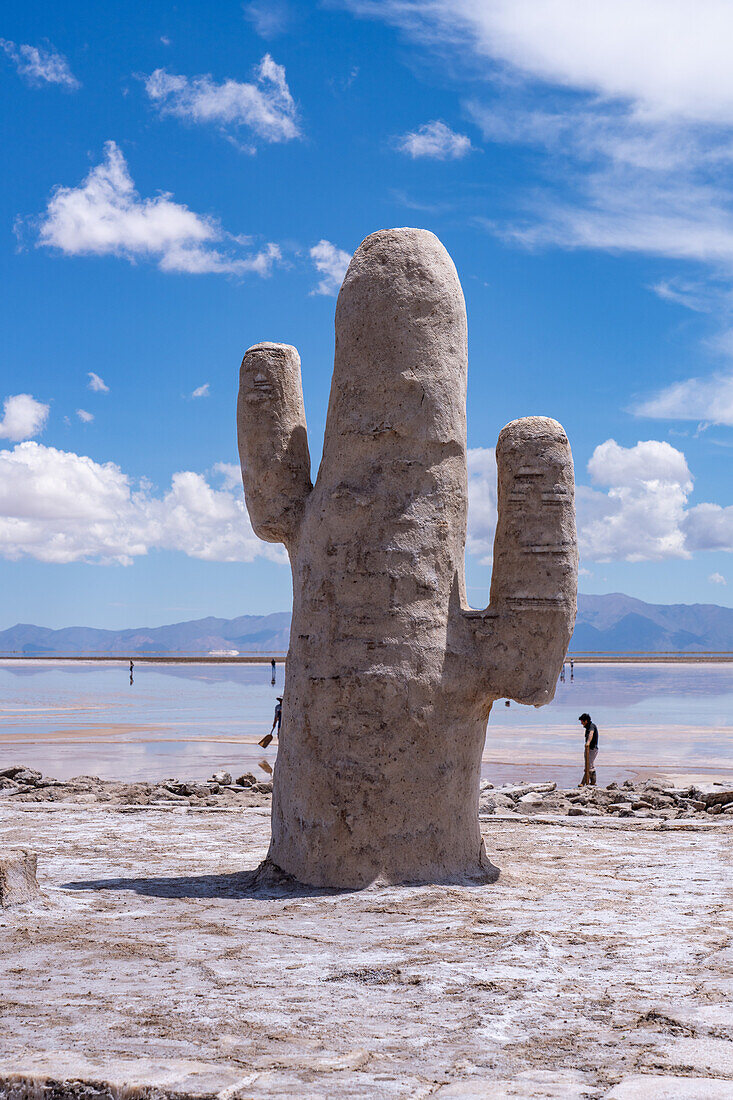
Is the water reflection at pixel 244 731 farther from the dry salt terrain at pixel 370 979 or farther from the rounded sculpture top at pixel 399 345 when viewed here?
the rounded sculpture top at pixel 399 345

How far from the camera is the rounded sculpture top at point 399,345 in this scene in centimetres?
682

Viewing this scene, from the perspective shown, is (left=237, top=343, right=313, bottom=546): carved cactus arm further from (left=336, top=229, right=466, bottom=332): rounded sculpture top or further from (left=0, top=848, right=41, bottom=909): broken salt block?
(left=0, top=848, right=41, bottom=909): broken salt block

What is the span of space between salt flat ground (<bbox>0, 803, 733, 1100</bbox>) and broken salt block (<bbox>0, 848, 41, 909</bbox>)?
106 mm

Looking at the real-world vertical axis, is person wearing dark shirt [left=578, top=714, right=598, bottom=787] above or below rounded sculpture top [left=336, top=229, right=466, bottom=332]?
below

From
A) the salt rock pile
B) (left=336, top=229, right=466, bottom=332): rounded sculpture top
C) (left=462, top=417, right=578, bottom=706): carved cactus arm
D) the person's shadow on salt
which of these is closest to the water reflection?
the salt rock pile

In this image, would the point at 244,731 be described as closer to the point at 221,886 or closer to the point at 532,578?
the point at 221,886

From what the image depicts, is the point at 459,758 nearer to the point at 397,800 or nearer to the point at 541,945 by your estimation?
the point at 397,800

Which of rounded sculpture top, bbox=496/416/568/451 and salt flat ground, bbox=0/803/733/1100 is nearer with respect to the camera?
salt flat ground, bbox=0/803/733/1100

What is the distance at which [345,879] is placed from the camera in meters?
6.40

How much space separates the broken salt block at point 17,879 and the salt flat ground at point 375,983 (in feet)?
0.35

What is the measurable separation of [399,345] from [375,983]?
12.6ft

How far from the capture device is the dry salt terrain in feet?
11.0

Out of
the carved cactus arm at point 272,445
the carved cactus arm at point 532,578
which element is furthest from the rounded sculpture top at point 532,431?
the carved cactus arm at point 272,445

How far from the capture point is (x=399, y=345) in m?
6.85
